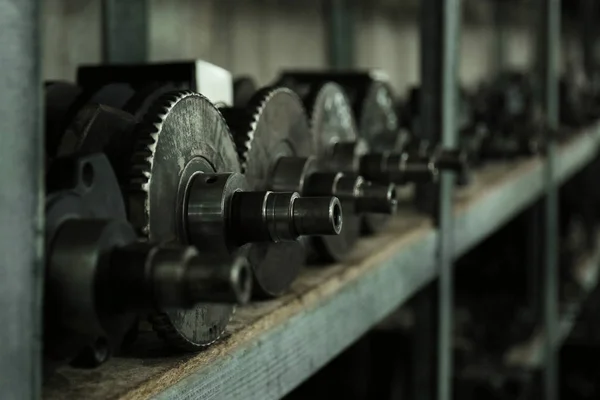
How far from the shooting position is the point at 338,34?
2150 mm

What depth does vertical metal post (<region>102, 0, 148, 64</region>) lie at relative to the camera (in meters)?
1.10

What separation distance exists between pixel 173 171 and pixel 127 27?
601 mm

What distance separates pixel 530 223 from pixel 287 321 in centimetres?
166

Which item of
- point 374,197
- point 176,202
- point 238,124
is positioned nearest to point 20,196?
point 176,202

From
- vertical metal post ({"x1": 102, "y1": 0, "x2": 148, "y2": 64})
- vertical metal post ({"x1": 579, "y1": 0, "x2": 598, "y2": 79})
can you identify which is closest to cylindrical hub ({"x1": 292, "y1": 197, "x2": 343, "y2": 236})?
vertical metal post ({"x1": 102, "y1": 0, "x2": 148, "y2": 64})

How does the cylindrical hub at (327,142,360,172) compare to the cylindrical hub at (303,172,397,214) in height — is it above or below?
above

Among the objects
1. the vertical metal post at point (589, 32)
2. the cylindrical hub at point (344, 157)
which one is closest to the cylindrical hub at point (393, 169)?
the cylindrical hub at point (344, 157)

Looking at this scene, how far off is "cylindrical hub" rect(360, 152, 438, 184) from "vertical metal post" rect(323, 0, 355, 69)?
1185mm

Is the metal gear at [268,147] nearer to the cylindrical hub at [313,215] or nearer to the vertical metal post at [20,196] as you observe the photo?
the cylindrical hub at [313,215]

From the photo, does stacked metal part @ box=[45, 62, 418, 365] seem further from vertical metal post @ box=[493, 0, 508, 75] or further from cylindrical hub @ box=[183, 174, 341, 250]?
vertical metal post @ box=[493, 0, 508, 75]

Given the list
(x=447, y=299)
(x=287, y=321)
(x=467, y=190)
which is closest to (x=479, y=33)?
(x=467, y=190)

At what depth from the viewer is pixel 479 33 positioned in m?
3.71

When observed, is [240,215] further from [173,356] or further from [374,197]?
[374,197]

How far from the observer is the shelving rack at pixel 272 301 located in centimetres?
38
